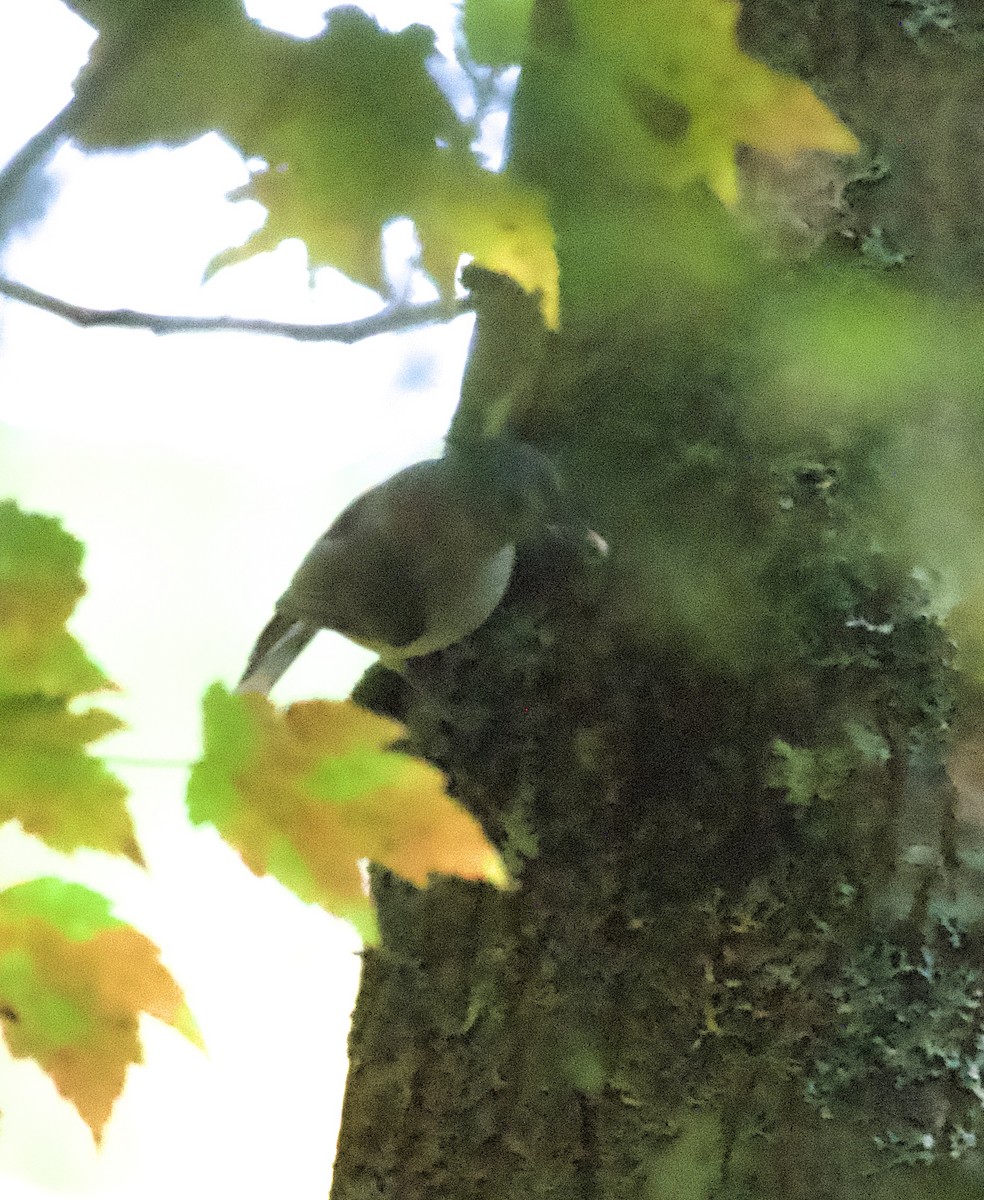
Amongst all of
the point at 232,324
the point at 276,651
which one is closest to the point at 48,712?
the point at 276,651

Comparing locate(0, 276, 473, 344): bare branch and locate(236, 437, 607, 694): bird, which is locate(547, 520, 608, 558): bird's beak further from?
locate(0, 276, 473, 344): bare branch

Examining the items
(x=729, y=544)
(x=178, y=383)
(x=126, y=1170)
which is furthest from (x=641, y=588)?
(x=126, y=1170)

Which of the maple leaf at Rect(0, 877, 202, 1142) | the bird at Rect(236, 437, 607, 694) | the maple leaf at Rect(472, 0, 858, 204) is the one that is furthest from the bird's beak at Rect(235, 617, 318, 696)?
the maple leaf at Rect(472, 0, 858, 204)

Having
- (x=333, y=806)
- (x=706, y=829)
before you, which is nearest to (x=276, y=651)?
(x=333, y=806)

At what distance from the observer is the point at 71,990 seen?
46 cm

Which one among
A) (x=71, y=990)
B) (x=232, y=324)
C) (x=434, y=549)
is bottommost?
(x=71, y=990)

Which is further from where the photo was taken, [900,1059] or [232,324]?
[232,324]

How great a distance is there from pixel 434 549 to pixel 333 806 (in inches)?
5.4

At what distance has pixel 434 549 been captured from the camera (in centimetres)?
48

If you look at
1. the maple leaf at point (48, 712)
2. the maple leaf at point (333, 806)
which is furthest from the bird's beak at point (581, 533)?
the maple leaf at point (48, 712)

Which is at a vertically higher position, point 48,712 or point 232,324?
point 232,324

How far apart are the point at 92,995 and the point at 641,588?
0.35 meters

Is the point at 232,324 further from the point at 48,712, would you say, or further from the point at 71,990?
the point at 71,990

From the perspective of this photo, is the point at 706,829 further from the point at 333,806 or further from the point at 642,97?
the point at 642,97
